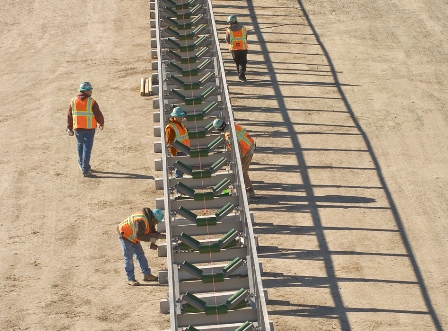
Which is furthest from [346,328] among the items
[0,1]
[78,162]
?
[0,1]

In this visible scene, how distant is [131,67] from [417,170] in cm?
834

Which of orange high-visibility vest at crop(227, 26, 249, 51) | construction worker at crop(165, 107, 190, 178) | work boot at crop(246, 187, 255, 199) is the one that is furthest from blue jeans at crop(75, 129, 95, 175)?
orange high-visibility vest at crop(227, 26, 249, 51)

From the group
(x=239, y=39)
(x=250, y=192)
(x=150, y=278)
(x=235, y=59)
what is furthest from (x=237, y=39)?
(x=150, y=278)

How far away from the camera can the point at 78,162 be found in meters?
20.4

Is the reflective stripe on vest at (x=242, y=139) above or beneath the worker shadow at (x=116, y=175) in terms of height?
above

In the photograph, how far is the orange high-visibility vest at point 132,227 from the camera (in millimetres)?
15820

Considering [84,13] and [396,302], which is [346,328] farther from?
[84,13]

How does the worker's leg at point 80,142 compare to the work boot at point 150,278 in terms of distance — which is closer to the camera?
the work boot at point 150,278

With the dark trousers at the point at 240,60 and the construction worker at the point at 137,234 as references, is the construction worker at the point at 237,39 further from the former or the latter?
the construction worker at the point at 137,234

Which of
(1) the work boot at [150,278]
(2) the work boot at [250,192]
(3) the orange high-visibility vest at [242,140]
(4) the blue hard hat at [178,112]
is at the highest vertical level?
(4) the blue hard hat at [178,112]

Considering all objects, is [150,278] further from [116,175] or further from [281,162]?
[281,162]

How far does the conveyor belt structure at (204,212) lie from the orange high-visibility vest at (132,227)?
344 millimetres

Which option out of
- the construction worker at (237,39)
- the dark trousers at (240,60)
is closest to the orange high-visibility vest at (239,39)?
the construction worker at (237,39)

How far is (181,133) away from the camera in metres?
18.5
